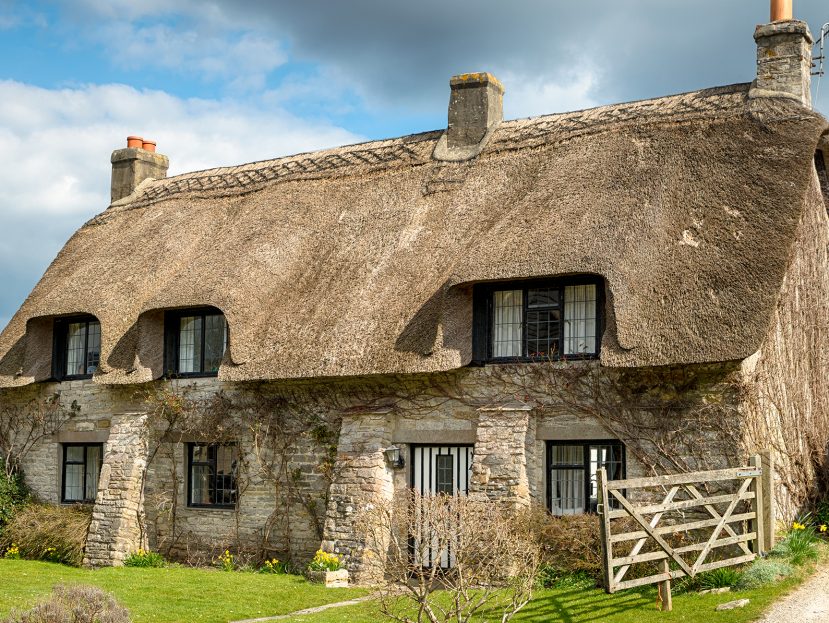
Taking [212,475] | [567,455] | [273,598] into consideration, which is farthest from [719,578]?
[212,475]

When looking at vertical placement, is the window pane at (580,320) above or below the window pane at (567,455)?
above

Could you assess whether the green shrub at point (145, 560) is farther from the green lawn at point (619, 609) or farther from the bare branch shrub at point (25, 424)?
the green lawn at point (619, 609)

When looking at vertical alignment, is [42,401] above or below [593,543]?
above

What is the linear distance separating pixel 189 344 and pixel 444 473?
5752 millimetres

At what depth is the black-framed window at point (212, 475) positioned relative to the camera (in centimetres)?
1853

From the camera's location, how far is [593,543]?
14336 mm

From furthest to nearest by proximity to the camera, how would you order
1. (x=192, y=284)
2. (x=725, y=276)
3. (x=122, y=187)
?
(x=122, y=187), (x=192, y=284), (x=725, y=276)

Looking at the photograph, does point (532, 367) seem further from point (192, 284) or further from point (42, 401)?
point (42, 401)

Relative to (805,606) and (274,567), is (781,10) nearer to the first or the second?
(805,606)

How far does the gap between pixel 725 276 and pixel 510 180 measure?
15.5ft

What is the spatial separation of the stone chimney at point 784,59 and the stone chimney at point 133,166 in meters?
14.0

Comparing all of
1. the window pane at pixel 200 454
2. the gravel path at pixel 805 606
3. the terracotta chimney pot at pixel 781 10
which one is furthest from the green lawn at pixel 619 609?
the terracotta chimney pot at pixel 781 10

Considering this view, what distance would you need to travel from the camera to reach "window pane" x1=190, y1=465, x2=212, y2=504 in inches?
743

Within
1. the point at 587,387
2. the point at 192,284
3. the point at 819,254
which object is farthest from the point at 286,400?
the point at 819,254
